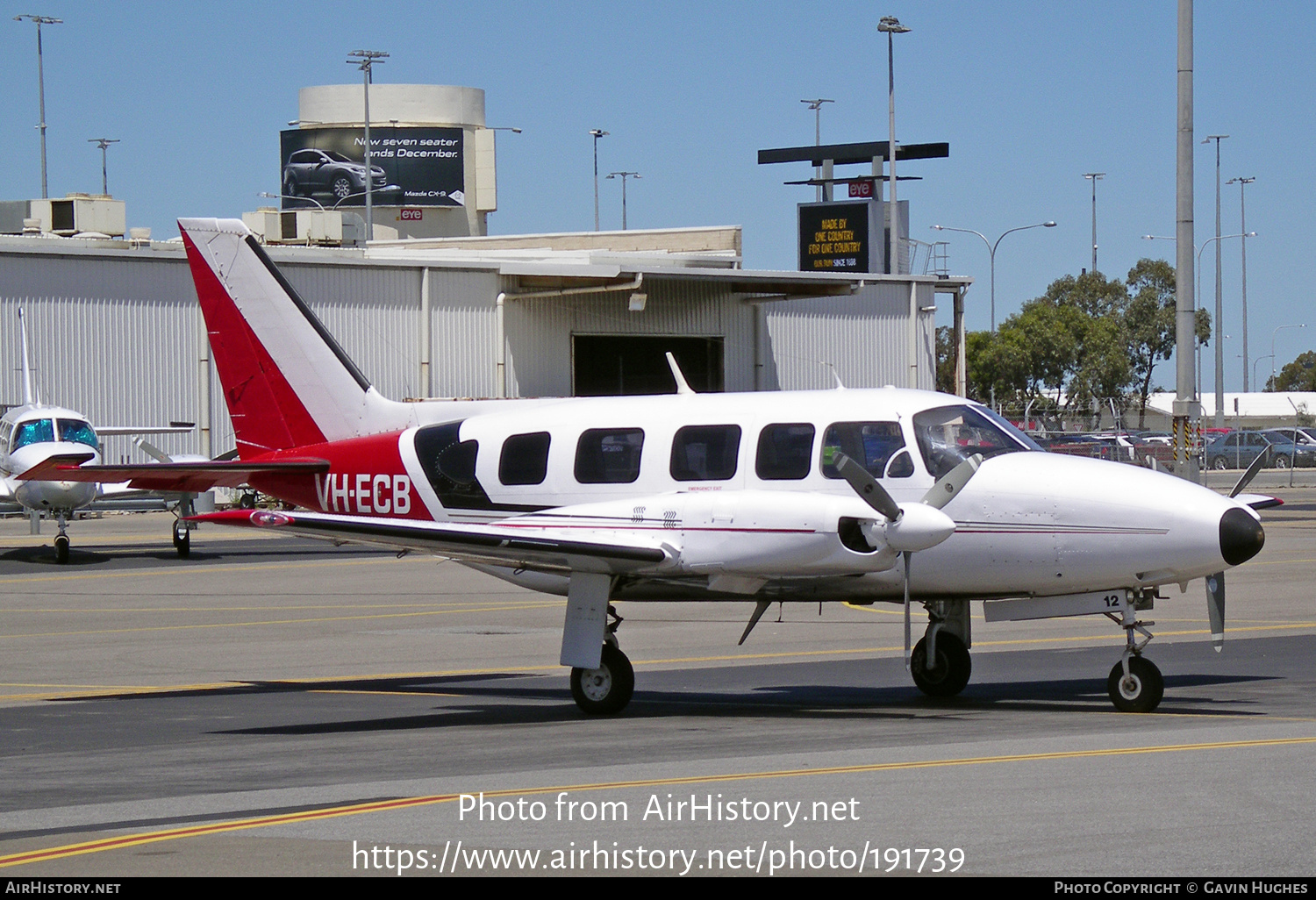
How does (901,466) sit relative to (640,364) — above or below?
below

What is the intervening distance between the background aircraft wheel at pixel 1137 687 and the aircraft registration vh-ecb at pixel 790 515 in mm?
15

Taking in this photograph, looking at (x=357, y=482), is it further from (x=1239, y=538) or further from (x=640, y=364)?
(x=640, y=364)

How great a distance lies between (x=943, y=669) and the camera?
13.9 m

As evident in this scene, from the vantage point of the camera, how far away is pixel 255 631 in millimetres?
20172

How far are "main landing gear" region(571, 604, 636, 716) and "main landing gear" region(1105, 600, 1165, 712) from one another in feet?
13.2

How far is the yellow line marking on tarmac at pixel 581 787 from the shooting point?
735 centimetres

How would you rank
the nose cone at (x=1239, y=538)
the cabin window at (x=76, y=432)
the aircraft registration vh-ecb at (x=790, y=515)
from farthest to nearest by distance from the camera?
the cabin window at (x=76, y=432), the aircraft registration vh-ecb at (x=790, y=515), the nose cone at (x=1239, y=538)

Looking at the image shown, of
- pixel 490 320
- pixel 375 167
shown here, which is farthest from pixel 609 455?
pixel 375 167

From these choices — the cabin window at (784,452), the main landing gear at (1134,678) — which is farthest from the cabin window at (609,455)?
the main landing gear at (1134,678)

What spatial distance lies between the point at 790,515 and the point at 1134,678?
3.09 meters

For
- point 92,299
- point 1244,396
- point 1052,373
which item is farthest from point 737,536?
point 1244,396

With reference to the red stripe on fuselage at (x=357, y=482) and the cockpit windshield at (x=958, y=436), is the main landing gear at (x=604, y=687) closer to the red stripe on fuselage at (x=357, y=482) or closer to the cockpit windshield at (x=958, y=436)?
the red stripe on fuselage at (x=357, y=482)

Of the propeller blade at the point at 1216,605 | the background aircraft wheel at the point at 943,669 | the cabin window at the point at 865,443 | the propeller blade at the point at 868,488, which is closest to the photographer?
the propeller blade at the point at 868,488
